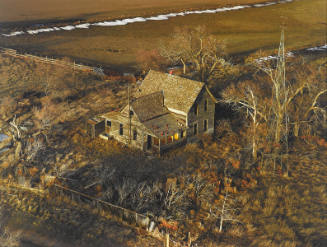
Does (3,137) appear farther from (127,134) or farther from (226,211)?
(226,211)

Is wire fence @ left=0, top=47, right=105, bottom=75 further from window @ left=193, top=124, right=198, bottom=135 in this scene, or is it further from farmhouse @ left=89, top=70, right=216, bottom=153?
window @ left=193, top=124, right=198, bottom=135

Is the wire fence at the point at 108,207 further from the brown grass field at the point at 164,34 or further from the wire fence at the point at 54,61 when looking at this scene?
the brown grass field at the point at 164,34

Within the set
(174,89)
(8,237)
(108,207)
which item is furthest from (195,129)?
(8,237)

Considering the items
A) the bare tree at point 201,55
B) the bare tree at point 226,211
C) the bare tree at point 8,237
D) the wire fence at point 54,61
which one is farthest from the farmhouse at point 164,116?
the wire fence at point 54,61

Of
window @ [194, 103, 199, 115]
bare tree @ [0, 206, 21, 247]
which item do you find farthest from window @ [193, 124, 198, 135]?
bare tree @ [0, 206, 21, 247]

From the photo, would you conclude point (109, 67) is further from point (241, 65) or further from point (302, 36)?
point (302, 36)

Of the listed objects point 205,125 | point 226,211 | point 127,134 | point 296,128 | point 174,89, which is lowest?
point 226,211

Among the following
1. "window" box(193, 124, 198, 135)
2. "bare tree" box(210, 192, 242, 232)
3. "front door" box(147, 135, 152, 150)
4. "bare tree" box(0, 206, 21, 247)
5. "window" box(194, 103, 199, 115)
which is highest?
"window" box(194, 103, 199, 115)
